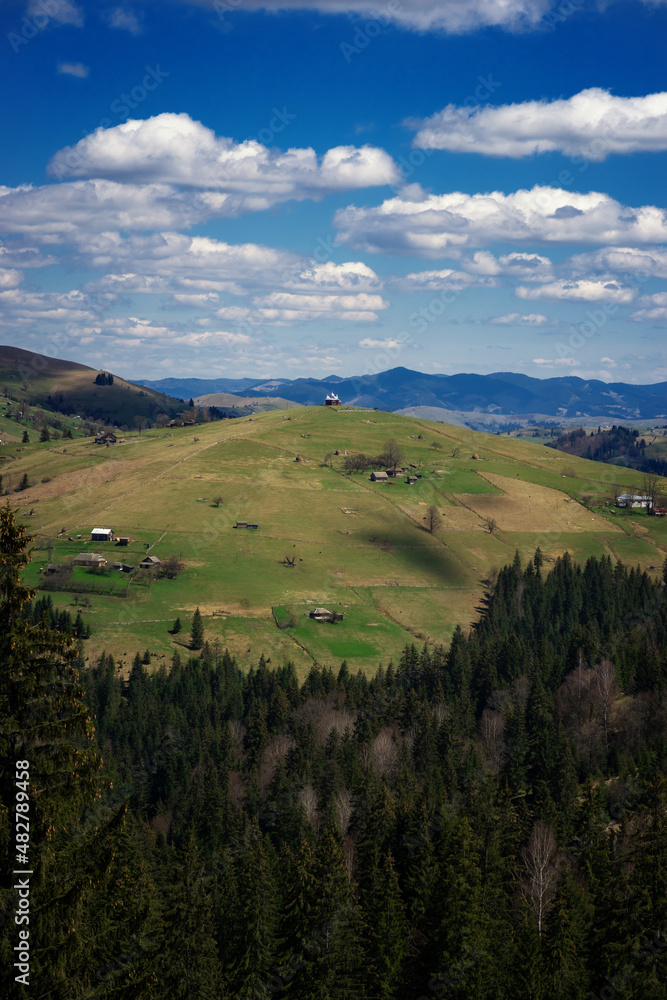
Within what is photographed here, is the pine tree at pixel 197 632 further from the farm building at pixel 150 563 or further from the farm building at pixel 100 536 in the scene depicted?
the farm building at pixel 100 536

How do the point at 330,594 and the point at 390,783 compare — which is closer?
the point at 390,783

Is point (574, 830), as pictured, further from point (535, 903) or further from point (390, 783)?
point (390, 783)

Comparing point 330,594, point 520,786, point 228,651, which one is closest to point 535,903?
point 520,786

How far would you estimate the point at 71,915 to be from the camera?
16922mm

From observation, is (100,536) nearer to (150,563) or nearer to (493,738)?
(150,563)

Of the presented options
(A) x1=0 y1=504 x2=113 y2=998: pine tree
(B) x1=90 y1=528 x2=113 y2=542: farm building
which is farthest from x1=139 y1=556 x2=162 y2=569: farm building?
(A) x1=0 y1=504 x2=113 y2=998: pine tree

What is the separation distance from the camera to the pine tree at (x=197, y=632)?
13450cm

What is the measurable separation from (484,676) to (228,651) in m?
45.2

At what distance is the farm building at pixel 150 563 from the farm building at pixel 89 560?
7915 millimetres

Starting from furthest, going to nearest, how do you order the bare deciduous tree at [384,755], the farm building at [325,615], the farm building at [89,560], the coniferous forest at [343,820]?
1. the farm building at [89,560]
2. the farm building at [325,615]
3. the bare deciduous tree at [384,755]
4. the coniferous forest at [343,820]

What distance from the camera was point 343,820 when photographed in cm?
7481

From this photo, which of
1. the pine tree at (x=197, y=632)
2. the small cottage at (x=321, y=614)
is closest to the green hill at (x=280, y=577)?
the small cottage at (x=321, y=614)

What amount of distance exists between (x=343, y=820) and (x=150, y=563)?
9842 cm

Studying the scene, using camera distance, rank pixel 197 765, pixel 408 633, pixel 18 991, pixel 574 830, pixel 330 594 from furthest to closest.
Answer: pixel 330 594
pixel 408 633
pixel 197 765
pixel 574 830
pixel 18 991
